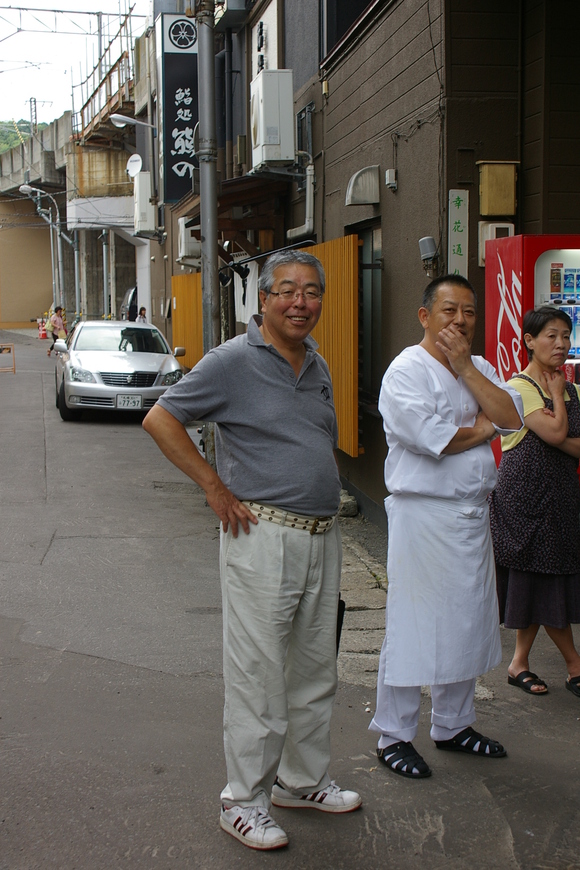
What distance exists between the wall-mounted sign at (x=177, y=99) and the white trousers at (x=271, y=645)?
14.1 m

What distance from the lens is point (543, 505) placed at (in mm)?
4605

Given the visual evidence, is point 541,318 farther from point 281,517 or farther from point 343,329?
point 343,329

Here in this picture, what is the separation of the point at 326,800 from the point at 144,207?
2494 centimetres

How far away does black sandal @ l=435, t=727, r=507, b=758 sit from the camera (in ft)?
13.0

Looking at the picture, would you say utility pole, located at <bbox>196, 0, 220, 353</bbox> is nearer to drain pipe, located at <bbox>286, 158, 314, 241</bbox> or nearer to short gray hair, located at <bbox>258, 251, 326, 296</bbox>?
drain pipe, located at <bbox>286, 158, 314, 241</bbox>

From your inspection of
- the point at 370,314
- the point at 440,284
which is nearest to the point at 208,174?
the point at 370,314

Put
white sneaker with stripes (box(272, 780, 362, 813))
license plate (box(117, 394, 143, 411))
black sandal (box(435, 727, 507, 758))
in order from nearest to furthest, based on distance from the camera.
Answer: white sneaker with stripes (box(272, 780, 362, 813)) < black sandal (box(435, 727, 507, 758)) < license plate (box(117, 394, 143, 411))

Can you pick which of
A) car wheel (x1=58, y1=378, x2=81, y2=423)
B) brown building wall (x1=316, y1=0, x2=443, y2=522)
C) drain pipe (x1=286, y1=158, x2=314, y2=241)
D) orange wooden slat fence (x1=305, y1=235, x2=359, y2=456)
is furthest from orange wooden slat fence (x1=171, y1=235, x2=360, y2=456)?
car wheel (x1=58, y1=378, x2=81, y2=423)

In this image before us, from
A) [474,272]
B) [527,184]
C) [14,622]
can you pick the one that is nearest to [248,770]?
[14,622]

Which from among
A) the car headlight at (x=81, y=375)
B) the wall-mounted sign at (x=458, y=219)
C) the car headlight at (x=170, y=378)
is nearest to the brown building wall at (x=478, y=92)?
the wall-mounted sign at (x=458, y=219)

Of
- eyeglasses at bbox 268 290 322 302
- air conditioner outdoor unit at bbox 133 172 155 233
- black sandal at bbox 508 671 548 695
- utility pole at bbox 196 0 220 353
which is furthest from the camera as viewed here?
air conditioner outdoor unit at bbox 133 172 155 233

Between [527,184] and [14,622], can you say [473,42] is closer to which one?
[527,184]

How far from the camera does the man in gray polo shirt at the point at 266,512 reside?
3281mm

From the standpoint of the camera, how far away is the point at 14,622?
5691mm
